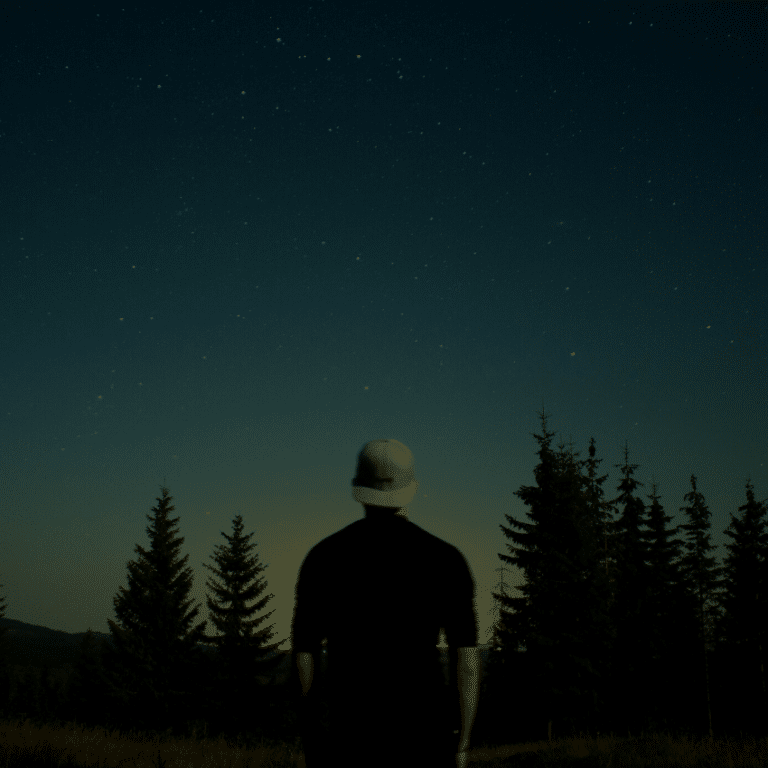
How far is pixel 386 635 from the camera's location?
2227mm

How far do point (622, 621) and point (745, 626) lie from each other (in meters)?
10.1

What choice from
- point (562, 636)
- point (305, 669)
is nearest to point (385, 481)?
point (305, 669)

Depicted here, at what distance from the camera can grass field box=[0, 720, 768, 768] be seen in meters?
6.60

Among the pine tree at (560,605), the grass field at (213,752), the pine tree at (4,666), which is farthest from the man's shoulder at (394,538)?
the pine tree at (4,666)

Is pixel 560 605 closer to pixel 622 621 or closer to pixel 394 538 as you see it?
pixel 622 621

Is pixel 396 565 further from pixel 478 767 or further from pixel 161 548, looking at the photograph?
pixel 161 548

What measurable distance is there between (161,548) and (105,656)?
685 cm

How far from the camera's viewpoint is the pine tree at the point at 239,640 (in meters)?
30.8

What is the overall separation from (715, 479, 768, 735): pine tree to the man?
138ft

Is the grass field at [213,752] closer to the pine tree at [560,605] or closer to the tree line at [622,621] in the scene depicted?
the tree line at [622,621]

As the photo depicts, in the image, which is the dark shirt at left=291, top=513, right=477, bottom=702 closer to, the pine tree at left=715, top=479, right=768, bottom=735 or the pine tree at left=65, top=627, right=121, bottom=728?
the pine tree at left=65, top=627, right=121, bottom=728

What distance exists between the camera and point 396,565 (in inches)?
89.4

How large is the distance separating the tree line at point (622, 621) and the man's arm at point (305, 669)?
1947cm

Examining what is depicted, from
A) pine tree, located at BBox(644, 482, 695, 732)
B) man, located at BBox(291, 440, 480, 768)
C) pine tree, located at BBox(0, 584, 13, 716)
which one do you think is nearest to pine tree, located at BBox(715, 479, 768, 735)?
pine tree, located at BBox(644, 482, 695, 732)
